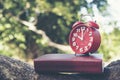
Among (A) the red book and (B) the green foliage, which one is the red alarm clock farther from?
(B) the green foliage

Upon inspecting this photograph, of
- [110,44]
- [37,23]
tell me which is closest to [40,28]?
[37,23]

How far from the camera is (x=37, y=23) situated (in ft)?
45.2

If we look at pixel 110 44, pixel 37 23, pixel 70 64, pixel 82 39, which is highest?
pixel 37 23

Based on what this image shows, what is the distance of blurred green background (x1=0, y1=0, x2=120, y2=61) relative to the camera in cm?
1302

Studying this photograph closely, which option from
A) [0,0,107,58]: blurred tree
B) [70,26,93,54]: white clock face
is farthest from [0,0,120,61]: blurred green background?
[70,26,93,54]: white clock face

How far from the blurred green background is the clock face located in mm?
9199

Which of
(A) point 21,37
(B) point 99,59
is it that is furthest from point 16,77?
(A) point 21,37

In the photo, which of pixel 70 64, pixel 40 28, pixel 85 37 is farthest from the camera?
pixel 40 28

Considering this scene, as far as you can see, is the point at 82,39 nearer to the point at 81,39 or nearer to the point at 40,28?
the point at 81,39

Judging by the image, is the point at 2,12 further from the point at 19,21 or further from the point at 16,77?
the point at 16,77

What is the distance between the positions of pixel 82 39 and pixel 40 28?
32.9 ft

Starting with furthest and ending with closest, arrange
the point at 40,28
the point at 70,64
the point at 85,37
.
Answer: the point at 40,28 → the point at 85,37 → the point at 70,64

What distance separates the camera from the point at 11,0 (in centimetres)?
1300

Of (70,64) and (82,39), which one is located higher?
(82,39)
